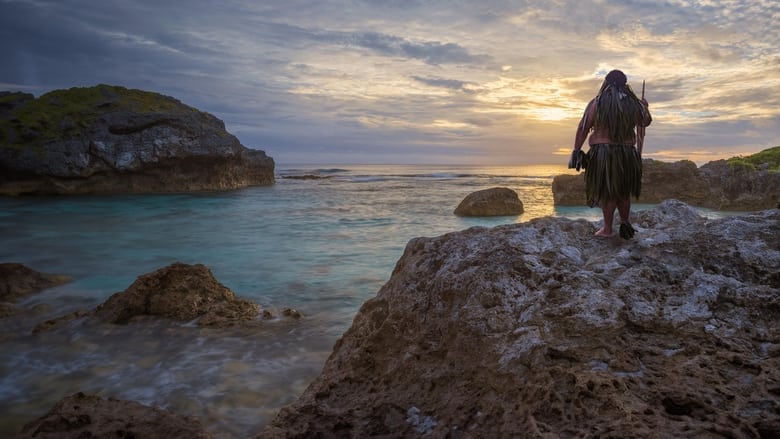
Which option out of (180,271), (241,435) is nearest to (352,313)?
(180,271)

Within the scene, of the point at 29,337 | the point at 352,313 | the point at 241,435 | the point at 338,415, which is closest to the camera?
the point at 338,415

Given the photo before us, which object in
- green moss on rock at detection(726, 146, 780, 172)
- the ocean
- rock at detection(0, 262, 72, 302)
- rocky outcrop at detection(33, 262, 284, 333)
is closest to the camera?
the ocean

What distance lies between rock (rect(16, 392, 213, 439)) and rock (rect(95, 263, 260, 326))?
9.79ft

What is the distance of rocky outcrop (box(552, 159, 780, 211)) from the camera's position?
17.8 metres

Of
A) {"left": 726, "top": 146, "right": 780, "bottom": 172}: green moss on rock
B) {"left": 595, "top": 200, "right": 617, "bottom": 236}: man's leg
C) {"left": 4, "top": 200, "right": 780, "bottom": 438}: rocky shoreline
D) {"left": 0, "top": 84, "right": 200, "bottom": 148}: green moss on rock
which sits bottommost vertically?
{"left": 4, "top": 200, "right": 780, "bottom": 438}: rocky shoreline

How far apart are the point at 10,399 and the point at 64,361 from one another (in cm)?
72

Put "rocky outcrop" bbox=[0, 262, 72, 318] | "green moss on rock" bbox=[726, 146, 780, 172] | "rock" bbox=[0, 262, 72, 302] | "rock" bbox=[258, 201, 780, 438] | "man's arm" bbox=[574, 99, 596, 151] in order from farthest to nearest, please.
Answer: "green moss on rock" bbox=[726, 146, 780, 172]
"rock" bbox=[0, 262, 72, 302]
"rocky outcrop" bbox=[0, 262, 72, 318]
"man's arm" bbox=[574, 99, 596, 151]
"rock" bbox=[258, 201, 780, 438]

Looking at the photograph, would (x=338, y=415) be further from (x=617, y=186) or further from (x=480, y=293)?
(x=617, y=186)

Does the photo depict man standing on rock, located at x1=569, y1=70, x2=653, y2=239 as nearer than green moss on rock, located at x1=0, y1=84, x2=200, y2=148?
Yes

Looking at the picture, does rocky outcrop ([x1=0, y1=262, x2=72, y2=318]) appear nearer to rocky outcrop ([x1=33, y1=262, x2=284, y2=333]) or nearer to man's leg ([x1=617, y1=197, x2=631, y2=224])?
rocky outcrop ([x1=33, y1=262, x2=284, y2=333])

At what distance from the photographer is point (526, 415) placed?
201cm

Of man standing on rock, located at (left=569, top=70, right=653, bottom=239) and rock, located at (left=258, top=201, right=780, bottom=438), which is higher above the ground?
man standing on rock, located at (left=569, top=70, right=653, bottom=239)

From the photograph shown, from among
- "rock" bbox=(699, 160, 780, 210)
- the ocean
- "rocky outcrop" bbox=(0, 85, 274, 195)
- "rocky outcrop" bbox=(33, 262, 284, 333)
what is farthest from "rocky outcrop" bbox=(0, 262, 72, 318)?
"rock" bbox=(699, 160, 780, 210)

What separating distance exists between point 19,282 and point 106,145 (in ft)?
59.4
